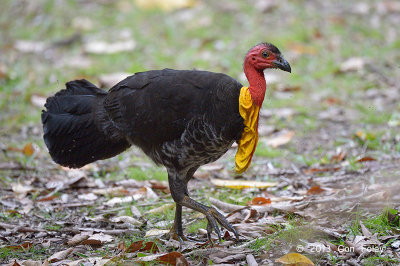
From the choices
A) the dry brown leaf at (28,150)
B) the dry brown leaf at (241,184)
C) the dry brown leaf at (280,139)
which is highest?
the dry brown leaf at (28,150)

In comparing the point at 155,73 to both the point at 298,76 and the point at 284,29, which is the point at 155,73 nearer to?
the point at 298,76

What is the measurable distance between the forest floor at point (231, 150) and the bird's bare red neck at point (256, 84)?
1.01 m

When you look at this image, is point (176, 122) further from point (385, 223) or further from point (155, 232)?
point (385, 223)

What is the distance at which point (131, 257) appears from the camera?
13.6 feet

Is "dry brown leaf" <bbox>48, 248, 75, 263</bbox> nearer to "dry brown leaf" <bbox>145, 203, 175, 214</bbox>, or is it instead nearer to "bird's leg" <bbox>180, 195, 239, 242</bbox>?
"bird's leg" <bbox>180, 195, 239, 242</bbox>

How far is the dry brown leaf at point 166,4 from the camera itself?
35.5ft

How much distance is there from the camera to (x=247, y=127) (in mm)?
4434

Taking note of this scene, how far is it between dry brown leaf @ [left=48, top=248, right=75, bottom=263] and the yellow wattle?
1.49m

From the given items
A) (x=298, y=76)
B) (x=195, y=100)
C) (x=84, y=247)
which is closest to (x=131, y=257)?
(x=84, y=247)

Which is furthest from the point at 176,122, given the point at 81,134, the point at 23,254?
the point at 23,254

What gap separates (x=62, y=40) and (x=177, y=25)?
2113mm

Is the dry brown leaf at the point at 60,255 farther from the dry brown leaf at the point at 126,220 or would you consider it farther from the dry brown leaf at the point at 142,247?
the dry brown leaf at the point at 126,220

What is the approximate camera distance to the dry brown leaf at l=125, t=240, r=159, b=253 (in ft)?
14.1

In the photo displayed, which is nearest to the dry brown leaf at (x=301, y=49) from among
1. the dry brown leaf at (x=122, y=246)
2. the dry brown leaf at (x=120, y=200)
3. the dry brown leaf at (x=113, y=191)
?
the dry brown leaf at (x=113, y=191)
